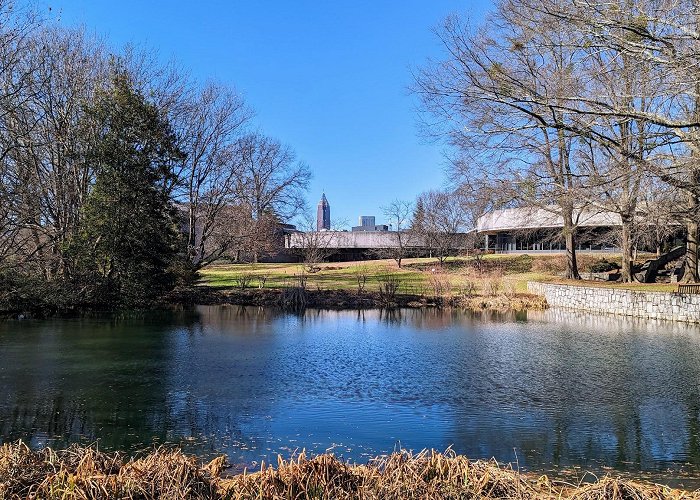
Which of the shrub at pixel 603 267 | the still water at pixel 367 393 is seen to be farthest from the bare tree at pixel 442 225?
the still water at pixel 367 393

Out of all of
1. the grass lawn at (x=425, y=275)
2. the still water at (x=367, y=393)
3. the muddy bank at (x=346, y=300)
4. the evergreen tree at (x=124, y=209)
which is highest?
the evergreen tree at (x=124, y=209)

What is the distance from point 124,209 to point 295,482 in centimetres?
1964

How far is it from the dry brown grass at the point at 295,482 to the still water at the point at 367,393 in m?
1.74

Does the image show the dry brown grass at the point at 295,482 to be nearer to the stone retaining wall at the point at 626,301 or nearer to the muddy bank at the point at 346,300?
the stone retaining wall at the point at 626,301

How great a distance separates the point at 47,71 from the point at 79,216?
17.7 feet

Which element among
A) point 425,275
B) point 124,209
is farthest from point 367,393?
point 425,275

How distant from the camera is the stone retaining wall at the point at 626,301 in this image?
1889cm

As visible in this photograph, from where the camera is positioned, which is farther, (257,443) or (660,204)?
(660,204)

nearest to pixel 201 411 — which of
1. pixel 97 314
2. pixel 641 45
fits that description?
pixel 641 45

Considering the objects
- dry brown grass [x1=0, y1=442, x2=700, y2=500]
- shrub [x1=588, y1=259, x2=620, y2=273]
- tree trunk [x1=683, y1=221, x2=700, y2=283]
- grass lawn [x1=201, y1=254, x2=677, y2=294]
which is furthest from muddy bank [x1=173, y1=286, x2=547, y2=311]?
dry brown grass [x1=0, y1=442, x2=700, y2=500]

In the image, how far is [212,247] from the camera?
36.3 meters

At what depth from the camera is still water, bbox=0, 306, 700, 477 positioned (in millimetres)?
7051

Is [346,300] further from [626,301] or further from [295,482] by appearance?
[295,482]

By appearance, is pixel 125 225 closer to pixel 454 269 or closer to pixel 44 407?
pixel 44 407
